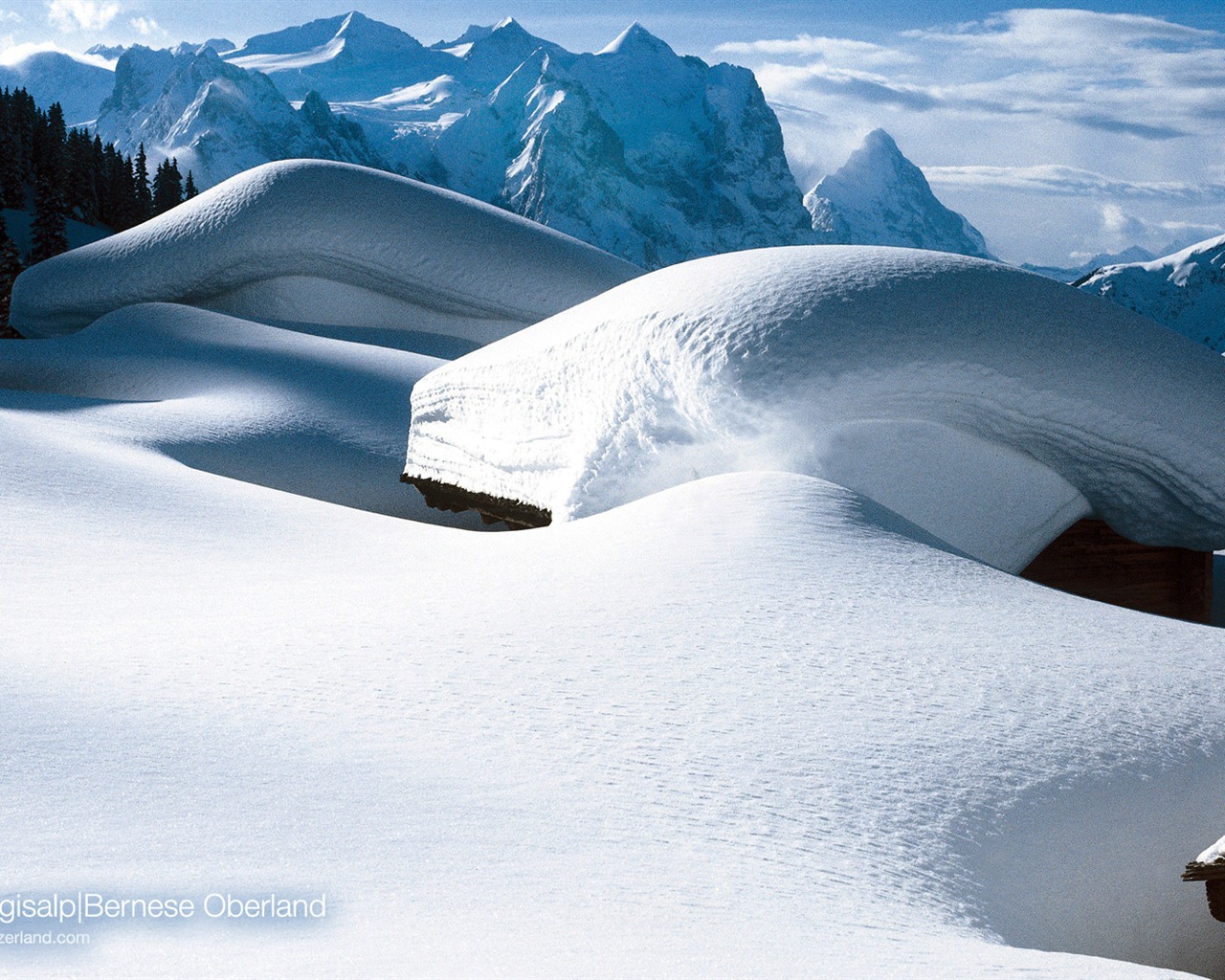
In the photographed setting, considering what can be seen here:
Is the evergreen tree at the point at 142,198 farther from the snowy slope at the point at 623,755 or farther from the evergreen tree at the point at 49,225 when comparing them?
the snowy slope at the point at 623,755

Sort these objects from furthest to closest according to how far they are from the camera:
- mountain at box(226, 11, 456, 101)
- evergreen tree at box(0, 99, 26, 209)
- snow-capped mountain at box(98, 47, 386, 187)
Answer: mountain at box(226, 11, 456, 101) → snow-capped mountain at box(98, 47, 386, 187) → evergreen tree at box(0, 99, 26, 209)

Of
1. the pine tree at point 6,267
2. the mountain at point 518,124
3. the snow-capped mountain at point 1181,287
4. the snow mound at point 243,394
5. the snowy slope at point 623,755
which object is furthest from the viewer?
the mountain at point 518,124

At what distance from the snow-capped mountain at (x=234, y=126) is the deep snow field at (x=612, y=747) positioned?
309 feet

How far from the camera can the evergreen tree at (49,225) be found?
30812 mm

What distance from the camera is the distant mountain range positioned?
95.7m

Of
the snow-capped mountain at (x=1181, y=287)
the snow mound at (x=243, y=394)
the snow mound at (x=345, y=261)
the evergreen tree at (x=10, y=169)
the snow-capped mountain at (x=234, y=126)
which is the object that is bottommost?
the snow mound at (x=243, y=394)

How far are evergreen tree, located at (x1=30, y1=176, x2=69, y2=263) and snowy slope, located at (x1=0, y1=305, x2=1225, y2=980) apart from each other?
104ft

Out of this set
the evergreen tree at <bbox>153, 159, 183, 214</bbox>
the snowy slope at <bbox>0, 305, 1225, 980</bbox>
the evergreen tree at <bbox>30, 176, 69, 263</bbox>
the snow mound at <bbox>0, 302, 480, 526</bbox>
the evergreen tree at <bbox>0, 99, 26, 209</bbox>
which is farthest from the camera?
the evergreen tree at <bbox>153, 159, 183, 214</bbox>

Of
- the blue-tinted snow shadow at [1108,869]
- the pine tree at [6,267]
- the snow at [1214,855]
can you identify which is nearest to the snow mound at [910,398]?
the blue-tinted snow shadow at [1108,869]

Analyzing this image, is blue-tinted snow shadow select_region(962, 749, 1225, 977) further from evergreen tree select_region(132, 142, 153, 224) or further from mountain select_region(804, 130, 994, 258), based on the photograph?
mountain select_region(804, 130, 994, 258)

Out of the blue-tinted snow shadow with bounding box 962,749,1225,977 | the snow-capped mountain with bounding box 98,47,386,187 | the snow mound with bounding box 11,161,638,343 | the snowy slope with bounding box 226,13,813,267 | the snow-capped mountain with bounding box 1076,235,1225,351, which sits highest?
the snowy slope with bounding box 226,13,813,267

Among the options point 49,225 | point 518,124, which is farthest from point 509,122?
point 49,225

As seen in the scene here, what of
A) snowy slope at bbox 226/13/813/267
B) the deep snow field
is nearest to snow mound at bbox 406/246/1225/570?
the deep snow field

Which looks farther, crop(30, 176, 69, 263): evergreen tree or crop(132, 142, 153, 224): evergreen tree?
crop(132, 142, 153, 224): evergreen tree
